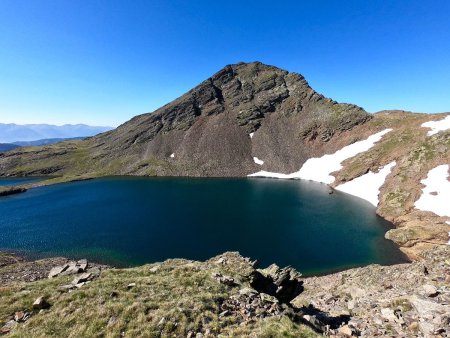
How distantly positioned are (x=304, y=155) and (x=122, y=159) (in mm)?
97184

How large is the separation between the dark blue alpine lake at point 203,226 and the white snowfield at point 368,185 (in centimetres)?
382

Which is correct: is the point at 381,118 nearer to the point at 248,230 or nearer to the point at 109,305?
the point at 248,230

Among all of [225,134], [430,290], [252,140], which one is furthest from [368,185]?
[225,134]

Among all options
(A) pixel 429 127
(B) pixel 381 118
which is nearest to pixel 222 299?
(A) pixel 429 127

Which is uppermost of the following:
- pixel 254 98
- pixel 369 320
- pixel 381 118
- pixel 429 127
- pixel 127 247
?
pixel 254 98

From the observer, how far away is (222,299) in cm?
1655

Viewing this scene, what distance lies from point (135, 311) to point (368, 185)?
84.4 meters

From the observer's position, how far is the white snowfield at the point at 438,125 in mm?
83750

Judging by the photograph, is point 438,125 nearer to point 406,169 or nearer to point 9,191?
point 406,169

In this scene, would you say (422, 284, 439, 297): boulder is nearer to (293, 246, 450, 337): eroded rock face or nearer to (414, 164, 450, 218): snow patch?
(293, 246, 450, 337): eroded rock face

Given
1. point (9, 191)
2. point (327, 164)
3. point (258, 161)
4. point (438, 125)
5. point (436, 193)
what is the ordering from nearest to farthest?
point (436, 193), point (438, 125), point (9, 191), point (327, 164), point (258, 161)

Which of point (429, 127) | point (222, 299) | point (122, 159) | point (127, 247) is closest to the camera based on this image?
point (222, 299)

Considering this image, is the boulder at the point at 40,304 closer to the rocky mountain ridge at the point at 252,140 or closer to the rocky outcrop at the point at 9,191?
the rocky mountain ridge at the point at 252,140

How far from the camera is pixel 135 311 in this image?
48.3 ft
